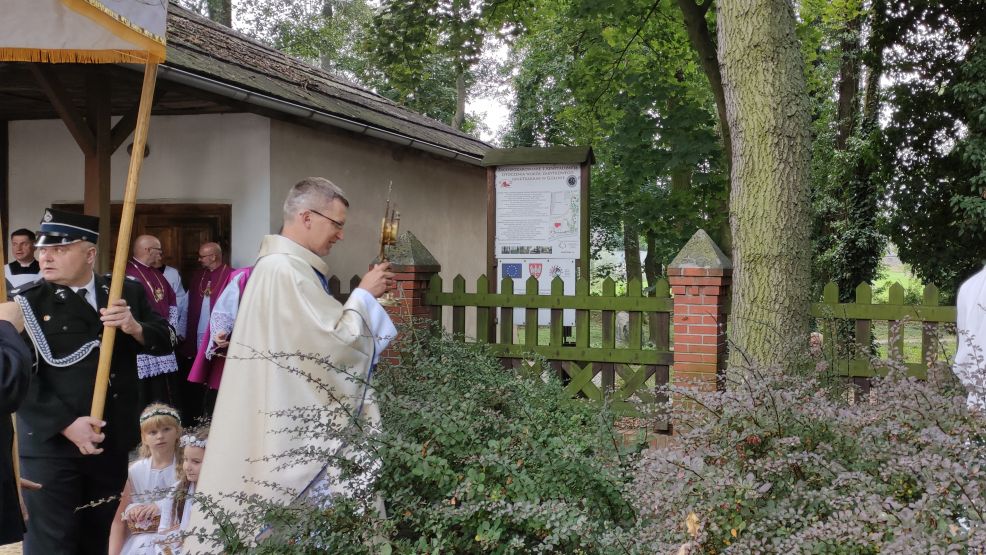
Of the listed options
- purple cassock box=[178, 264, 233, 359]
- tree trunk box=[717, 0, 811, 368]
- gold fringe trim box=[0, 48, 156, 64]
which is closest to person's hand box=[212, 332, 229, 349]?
purple cassock box=[178, 264, 233, 359]

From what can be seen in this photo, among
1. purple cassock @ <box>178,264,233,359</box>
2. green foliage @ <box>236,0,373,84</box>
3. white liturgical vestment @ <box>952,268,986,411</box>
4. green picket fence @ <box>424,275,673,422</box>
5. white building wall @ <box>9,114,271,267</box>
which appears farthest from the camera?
green foliage @ <box>236,0,373,84</box>

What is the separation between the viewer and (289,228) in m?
→ 3.79

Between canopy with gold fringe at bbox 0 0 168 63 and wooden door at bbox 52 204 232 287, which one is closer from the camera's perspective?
canopy with gold fringe at bbox 0 0 168 63

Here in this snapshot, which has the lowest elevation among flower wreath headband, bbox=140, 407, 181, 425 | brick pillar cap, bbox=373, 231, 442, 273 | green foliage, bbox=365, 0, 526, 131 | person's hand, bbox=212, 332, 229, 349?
flower wreath headband, bbox=140, 407, 181, 425

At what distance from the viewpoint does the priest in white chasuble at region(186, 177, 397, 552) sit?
11.5 ft

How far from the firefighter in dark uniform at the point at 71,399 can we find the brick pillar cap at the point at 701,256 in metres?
3.98

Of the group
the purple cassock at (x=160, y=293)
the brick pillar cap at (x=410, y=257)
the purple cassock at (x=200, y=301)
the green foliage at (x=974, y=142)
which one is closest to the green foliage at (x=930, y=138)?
the green foliage at (x=974, y=142)

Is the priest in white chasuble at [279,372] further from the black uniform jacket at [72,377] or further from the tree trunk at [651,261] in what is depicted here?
the tree trunk at [651,261]

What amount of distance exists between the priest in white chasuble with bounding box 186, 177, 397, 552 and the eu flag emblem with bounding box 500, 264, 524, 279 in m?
4.44

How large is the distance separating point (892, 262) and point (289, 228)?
6946 centimetres

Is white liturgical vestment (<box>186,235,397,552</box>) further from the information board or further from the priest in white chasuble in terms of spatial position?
the information board

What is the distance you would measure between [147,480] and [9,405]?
1775 millimetres

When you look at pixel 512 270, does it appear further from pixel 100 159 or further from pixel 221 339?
pixel 100 159

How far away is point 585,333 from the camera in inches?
291
